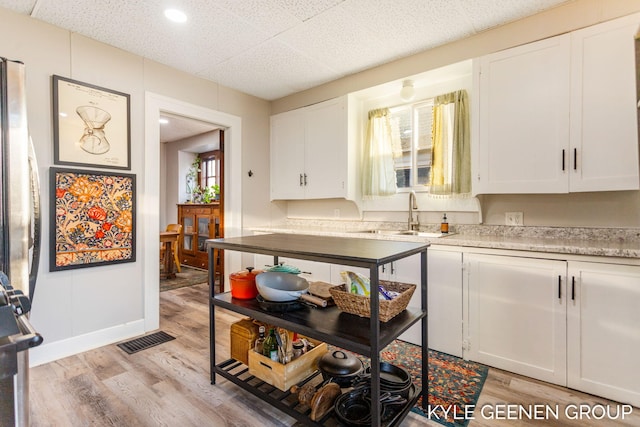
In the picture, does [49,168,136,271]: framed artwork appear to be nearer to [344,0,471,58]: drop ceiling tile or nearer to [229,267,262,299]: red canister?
[229,267,262,299]: red canister

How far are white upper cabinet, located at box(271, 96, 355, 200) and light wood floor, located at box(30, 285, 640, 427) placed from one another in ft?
6.38

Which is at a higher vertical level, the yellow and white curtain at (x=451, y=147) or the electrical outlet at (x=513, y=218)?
the yellow and white curtain at (x=451, y=147)

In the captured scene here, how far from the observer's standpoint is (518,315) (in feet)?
6.81

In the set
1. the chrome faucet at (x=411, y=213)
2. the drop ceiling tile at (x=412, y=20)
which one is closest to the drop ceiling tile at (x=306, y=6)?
the drop ceiling tile at (x=412, y=20)

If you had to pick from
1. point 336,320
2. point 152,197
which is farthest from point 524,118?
point 152,197

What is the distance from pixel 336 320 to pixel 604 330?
158 cm

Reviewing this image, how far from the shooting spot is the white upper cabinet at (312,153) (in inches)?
134

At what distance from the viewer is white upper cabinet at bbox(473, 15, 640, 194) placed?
1.99 metres

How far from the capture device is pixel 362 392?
1.65 meters

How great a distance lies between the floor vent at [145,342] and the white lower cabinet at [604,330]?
297 centimetres

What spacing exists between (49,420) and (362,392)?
1.68 metres

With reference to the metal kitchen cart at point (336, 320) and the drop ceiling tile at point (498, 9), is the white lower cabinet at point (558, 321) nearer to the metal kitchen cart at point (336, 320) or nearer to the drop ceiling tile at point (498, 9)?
the metal kitchen cart at point (336, 320)

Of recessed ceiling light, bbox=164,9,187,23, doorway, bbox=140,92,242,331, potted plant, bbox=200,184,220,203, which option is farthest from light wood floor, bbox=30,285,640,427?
potted plant, bbox=200,184,220,203

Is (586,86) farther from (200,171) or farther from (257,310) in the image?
(200,171)
